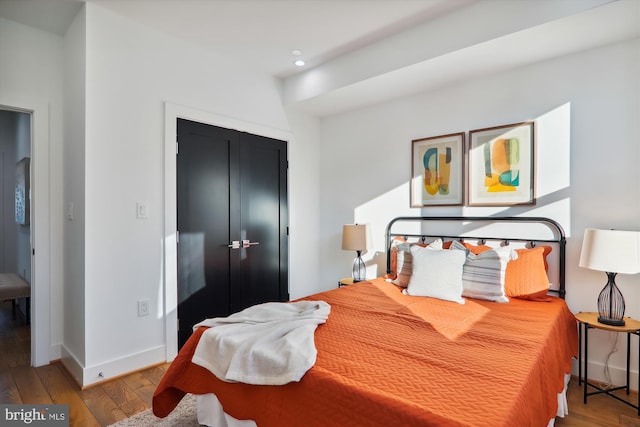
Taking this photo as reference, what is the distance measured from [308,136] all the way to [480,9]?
2.34m

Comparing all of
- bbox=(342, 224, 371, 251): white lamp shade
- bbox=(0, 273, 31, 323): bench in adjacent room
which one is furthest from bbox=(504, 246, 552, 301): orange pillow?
bbox=(0, 273, 31, 323): bench in adjacent room

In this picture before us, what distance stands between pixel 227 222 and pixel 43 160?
1.59m

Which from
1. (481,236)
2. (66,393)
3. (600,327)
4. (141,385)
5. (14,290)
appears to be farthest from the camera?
(14,290)

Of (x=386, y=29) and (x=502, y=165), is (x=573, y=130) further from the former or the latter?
(x=386, y=29)

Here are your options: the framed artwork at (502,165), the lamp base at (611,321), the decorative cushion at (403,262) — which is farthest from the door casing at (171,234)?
the lamp base at (611,321)

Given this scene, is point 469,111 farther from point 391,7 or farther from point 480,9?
point 391,7

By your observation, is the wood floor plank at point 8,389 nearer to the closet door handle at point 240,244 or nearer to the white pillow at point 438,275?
the closet door handle at point 240,244

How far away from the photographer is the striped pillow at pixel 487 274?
2.51 metres

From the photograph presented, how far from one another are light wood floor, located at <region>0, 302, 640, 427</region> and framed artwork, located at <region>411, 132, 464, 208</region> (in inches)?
69.9

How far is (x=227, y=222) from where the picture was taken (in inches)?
135

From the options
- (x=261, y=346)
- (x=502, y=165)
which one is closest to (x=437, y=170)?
(x=502, y=165)

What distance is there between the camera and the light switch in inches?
109

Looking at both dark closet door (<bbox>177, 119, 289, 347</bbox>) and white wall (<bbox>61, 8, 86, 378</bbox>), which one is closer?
white wall (<bbox>61, 8, 86, 378</bbox>)

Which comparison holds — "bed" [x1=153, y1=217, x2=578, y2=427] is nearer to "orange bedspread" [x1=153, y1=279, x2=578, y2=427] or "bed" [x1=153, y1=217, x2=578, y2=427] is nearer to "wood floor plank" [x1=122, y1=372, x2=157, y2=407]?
"orange bedspread" [x1=153, y1=279, x2=578, y2=427]
